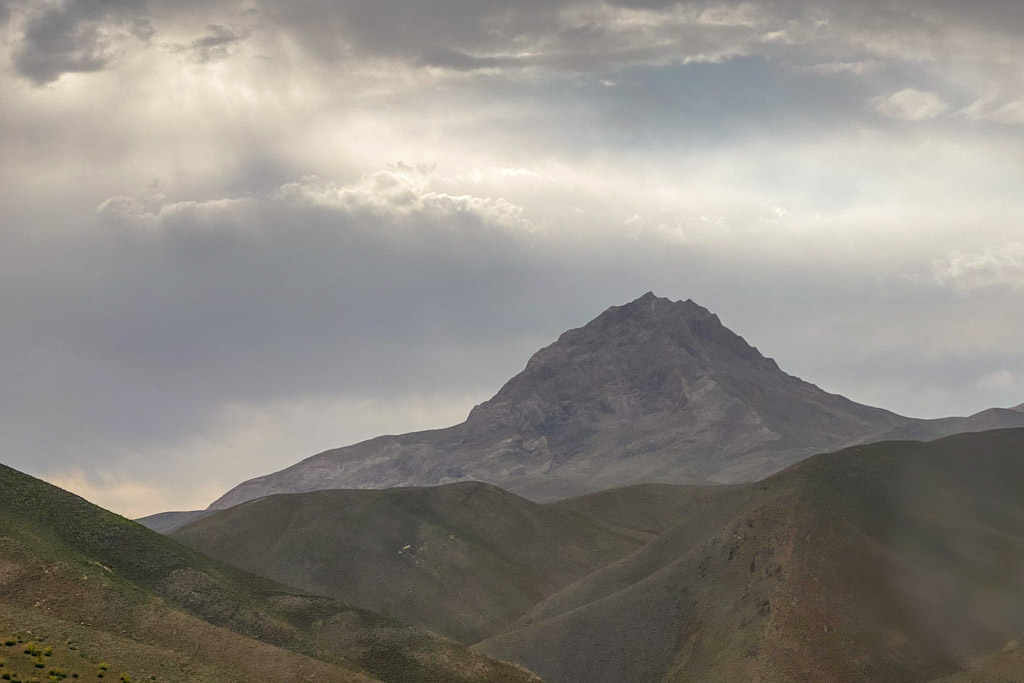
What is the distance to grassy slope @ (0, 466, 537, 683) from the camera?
85.4m

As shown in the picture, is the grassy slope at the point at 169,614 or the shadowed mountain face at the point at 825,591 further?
the shadowed mountain face at the point at 825,591

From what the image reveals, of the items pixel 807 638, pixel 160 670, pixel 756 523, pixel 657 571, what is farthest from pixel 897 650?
pixel 160 670

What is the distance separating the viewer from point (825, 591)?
133875 mm

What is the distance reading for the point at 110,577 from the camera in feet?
329

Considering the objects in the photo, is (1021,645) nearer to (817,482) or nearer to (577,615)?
(817,482)

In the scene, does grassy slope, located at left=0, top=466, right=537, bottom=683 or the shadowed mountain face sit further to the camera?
the shadowed mountain face

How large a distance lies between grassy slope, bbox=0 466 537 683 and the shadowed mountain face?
35793 millimetres

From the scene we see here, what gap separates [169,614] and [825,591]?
3430 inches

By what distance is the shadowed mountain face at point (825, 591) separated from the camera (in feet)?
406

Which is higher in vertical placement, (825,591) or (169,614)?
(169,614)

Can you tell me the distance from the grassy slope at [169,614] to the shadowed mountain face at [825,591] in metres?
35.8

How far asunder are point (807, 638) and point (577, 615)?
39.9 meters

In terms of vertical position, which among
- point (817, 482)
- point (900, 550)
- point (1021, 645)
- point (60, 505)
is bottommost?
point (1021, 645)

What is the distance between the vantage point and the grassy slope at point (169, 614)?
8544cm
